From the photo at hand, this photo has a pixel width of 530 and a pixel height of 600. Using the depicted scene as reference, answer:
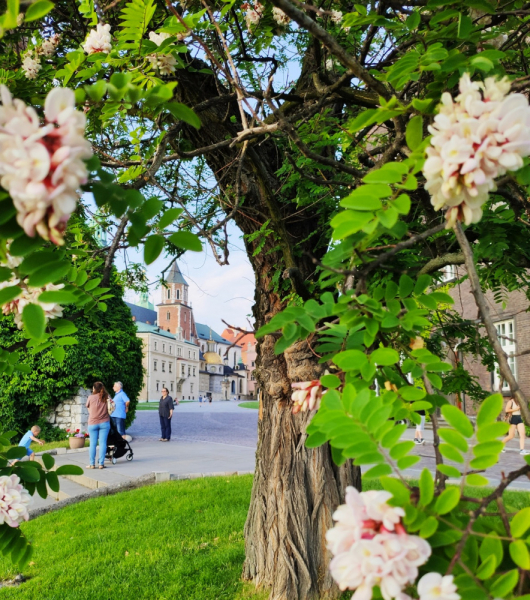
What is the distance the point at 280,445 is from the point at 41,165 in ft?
11.7

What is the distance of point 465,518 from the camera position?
92 centimetres

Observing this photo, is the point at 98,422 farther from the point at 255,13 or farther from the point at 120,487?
the point at 255,13

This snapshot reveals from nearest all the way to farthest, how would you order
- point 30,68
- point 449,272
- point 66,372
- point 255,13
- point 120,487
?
point 30,68 → point 255,13 → point 449,272 → point 120,487 → point 66,372

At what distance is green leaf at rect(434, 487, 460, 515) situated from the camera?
0.84 meters

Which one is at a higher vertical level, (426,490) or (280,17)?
(280,17)

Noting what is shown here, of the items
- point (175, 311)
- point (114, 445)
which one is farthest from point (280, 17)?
point (175, 311)

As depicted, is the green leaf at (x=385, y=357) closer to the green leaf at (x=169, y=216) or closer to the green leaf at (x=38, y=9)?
the green leaf at (x=169, y=216)

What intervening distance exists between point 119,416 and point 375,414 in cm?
1117

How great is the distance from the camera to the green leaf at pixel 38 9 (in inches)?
37.2

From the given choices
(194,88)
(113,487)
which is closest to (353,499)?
(194,88)

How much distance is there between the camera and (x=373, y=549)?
28.0 inches

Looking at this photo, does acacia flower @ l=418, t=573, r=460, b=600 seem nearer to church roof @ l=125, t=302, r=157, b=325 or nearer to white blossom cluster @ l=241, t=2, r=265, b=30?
white blossom cluster @ l=241, t=2, r=265, b=30

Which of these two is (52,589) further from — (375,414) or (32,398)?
(32,398)

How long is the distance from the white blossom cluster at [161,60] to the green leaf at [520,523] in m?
2.30
